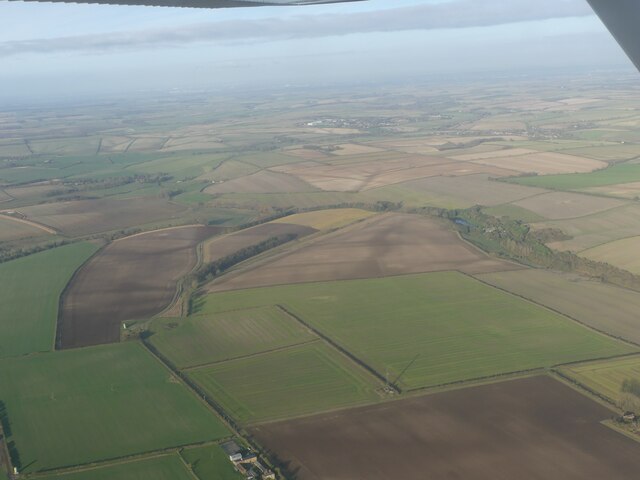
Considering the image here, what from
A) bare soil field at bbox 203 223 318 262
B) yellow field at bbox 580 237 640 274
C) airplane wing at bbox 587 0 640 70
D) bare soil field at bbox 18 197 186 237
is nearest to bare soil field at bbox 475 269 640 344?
yellow field at bbox 580 237 640 274

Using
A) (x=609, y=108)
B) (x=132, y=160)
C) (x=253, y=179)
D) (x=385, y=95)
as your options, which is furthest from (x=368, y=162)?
(x=385, y=95)

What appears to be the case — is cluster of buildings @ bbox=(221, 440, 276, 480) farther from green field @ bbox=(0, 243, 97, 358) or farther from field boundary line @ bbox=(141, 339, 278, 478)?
green field @ bbox=(0, 243, 97, 358)

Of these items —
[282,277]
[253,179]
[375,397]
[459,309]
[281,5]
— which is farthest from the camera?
[253,179]

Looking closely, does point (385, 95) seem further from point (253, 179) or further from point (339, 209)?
point (339, 209)

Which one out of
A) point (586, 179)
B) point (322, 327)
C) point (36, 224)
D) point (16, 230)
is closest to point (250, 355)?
point (322, 327)

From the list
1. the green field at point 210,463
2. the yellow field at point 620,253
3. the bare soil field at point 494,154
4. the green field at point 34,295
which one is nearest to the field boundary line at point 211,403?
the green field at point 210,463

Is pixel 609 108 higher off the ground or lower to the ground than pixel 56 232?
higher
